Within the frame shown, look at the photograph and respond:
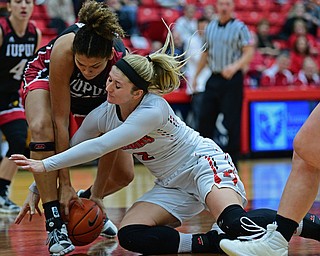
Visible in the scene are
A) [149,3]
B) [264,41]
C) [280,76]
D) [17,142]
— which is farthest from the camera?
[149,3]

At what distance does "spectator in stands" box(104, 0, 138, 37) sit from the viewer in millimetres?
11344

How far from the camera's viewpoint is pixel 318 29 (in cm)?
1439

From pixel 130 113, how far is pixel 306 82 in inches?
317

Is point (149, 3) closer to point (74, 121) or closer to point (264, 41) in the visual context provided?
point (264, 41)

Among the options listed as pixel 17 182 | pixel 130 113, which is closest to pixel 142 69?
pixel 130 113

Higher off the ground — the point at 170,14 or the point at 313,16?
the point at 170,14

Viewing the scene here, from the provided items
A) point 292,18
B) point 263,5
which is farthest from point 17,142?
point 263,5

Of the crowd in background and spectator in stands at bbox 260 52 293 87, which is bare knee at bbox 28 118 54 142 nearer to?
the crowd in background

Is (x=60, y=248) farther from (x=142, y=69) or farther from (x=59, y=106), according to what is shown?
(x=142, y=69)

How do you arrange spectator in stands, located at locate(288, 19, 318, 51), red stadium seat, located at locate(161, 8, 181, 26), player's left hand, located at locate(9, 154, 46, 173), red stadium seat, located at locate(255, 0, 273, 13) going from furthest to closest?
1. red stadium seat, located at locate(255, 0, 273, 13)
2. spectator in stands, located at locate(288, 19, 318, 51)
3. red stadium seat, located at locate(161, 8, 181, 26)
4. player's left hand, located at locate(9, 154, 46, 173)

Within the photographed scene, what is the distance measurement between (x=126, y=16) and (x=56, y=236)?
26.9 ft

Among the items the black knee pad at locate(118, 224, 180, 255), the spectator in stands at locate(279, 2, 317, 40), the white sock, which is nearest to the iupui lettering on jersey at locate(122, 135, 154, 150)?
the black knee pad at locate(118, 224, 180, 255)

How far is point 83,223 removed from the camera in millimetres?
4082

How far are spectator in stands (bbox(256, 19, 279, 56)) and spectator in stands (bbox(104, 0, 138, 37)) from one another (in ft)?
7.27
